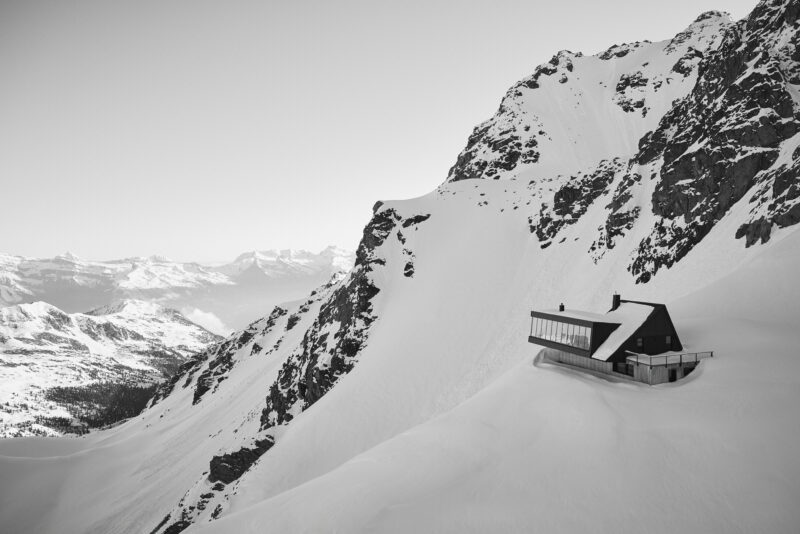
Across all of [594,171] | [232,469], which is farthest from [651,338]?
[594,171]

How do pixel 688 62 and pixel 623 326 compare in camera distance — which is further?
pixel 688 62

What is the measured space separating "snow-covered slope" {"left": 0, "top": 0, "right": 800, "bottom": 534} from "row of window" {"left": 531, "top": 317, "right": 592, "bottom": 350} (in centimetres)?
207

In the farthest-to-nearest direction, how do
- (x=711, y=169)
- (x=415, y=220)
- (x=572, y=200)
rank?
1. (x=415, y=220)
2. (x=572, y=200)
3. (x=711, y=169)

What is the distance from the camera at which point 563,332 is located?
938 inches

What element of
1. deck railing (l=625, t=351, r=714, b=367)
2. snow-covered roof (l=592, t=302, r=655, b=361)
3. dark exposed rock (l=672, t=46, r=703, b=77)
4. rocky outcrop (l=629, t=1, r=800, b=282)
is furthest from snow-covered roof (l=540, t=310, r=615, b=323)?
dark exposed rock (l=672, t=46, r=703, b=77)

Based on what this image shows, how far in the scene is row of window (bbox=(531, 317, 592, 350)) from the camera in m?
22.2

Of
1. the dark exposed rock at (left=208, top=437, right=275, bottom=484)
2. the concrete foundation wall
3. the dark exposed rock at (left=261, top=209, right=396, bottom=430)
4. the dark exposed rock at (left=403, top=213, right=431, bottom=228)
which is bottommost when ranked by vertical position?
the dark exposed rock at (left=208, top=437, right=275, bottom=484)

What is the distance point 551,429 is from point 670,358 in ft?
26.1

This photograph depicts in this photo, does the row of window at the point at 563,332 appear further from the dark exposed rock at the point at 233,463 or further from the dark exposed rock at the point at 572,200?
the dark exposed rock at the point at 572,200

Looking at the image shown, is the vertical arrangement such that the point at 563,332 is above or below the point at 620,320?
below

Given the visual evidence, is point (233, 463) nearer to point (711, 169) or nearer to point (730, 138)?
point (711, 169)

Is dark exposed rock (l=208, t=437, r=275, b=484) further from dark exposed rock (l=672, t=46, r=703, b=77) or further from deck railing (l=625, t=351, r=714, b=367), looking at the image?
dark exposed rock (l=672, t=46, r=703, b=77)

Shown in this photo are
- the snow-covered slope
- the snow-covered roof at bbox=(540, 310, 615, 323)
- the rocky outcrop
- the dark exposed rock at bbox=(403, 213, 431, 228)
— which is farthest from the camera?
the dark exposed rock at bbox=(403, 213, 431, 228)

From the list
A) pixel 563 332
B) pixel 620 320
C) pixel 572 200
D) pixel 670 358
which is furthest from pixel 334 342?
pixel 670 358
